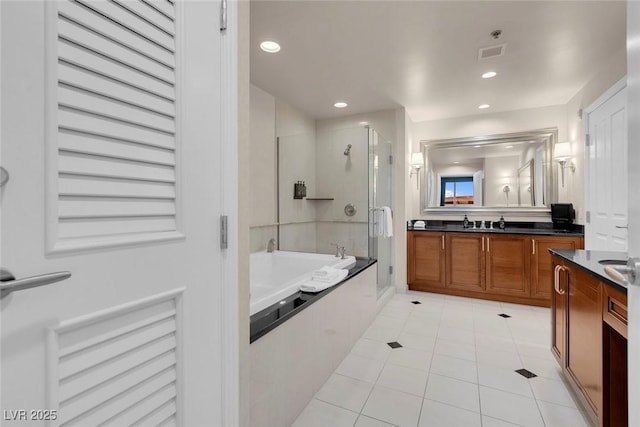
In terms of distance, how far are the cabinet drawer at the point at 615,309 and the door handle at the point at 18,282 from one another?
180cm

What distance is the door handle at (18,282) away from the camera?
52 cm

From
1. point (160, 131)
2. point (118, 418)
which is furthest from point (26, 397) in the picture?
point (160, 131)

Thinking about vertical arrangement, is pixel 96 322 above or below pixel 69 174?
below

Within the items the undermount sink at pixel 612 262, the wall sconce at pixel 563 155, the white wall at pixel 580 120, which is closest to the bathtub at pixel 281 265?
the undermount sink at pixel 612 262

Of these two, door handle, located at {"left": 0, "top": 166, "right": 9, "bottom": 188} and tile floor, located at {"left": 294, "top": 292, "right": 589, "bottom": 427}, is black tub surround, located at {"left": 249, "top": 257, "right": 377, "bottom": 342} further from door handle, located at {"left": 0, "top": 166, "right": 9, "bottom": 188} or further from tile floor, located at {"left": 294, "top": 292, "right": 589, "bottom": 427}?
door handle, located at {"left": 0, "top": 166, "right": 9, "bottom": 188}

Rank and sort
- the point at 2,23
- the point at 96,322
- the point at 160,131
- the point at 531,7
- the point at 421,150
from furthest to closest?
the point at 421,150
the point at 531,7
the point at 160,131
the point at 96,322
the point at 2,23

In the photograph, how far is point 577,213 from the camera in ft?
11.1

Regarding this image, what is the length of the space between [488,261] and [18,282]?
13.3 feet

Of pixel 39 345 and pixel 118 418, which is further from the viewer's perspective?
pixel 118 418

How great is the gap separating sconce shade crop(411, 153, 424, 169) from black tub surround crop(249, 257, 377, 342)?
2.80 meters

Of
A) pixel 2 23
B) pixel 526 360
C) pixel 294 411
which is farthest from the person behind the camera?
pixel 526 360

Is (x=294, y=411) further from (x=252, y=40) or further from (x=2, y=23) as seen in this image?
(x=252, y=40)

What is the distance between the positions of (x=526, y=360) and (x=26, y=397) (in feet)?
9.16

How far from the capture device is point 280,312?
61.2 inches
